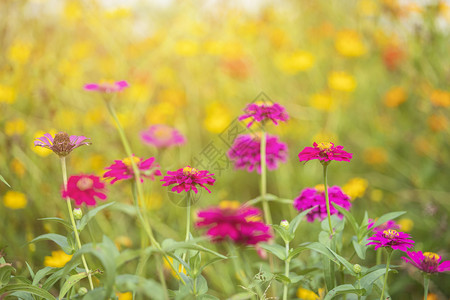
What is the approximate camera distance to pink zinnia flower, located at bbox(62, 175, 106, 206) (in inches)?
22.8

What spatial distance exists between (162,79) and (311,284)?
169cm

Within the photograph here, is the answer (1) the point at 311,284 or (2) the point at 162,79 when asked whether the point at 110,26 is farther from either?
(1) the point at 311,284

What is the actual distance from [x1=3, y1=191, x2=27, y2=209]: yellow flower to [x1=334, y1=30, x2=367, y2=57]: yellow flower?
4.82ft

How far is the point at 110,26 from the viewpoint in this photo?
79.4 inches

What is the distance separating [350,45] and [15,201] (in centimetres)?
153

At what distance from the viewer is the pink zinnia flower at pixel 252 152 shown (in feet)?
2.83

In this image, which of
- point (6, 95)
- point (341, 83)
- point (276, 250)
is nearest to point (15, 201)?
point (6, 95)

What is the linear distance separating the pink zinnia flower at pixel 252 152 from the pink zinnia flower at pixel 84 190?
32 cm

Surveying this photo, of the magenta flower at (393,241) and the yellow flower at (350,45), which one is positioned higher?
the yellow flower at (350,45)

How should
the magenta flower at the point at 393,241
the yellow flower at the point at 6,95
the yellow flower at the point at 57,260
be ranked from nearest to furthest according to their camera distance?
the magenta flower at the point at 393,241 < the yellow flower at the point at 57,260 < the yellow flower at the point at 6,95

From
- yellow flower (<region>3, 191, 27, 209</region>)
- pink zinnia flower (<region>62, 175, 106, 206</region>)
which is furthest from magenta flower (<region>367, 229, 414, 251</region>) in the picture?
yellow flower (<region>3, 191, 27, 209</region>)

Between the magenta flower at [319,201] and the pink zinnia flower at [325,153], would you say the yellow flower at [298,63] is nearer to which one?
the magenta flower at [319,201]

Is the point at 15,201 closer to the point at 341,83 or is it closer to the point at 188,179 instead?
the point at 188,179

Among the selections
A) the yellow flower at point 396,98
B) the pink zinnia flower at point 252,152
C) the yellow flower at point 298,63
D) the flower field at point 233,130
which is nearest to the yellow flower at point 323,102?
the flower field at point 233,130
